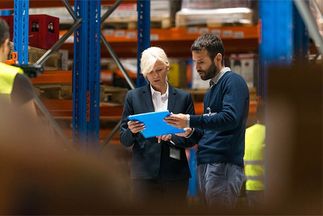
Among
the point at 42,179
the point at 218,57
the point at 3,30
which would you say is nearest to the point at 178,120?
the point at 218,57

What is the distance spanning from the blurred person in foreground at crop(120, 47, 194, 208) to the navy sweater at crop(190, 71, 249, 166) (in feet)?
0.78

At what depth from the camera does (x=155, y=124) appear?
371 cm

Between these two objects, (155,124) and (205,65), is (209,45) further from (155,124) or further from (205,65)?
(155,124)

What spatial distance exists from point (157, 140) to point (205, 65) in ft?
1.92

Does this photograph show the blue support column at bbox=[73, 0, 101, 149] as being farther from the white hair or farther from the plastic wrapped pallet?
the plastic wrapped pallet

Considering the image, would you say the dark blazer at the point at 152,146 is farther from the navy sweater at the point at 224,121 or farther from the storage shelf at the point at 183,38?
the storage shelf at the point at 183,38

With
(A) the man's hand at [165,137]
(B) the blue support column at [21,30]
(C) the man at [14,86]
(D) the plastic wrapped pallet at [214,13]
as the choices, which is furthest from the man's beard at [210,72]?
(D) the plastic wrapped pallet at [214,13]

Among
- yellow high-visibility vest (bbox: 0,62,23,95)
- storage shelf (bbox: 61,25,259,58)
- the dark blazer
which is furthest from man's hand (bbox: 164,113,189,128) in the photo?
storage shelf (bbox: 61,25,259,58)

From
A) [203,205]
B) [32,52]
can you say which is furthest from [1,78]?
[32,52]

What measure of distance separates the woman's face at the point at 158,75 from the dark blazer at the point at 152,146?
0.25ft

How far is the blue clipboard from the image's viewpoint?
3645 millimetres

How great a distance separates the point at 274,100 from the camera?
1897mm

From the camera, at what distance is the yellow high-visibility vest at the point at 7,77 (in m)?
2.31

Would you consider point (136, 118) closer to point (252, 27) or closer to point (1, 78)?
point (1, 78)
